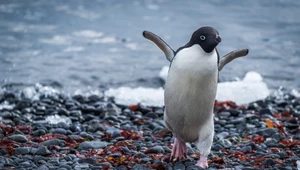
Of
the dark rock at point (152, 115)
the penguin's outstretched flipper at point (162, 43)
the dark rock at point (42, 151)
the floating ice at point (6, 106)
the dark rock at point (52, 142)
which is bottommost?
the dark rock at point (42, 151)

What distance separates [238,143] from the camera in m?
6.80

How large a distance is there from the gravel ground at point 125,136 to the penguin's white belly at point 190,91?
0.34 m

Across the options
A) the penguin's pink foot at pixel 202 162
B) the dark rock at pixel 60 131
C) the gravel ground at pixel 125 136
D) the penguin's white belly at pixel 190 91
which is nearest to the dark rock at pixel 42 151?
the gravel ground at pixel 125 136

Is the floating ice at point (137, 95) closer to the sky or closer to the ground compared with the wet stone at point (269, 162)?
closer to the sky

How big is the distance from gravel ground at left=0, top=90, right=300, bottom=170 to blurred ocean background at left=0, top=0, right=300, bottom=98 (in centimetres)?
252

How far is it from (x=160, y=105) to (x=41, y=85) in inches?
99.9

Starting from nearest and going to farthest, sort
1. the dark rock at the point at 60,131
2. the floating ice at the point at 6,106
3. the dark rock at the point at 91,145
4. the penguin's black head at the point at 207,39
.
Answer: the penguin's black head at the point at 207,39 < the dark rock at the point at 91,145 < the dark rock at the point at 60,131 < the floating ice at the point at 6,106

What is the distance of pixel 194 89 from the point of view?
562 cm

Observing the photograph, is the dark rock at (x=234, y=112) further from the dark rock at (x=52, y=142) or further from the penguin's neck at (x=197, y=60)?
the penguin's neck at (x=197, y=60)

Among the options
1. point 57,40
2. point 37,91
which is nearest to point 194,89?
point 37,91

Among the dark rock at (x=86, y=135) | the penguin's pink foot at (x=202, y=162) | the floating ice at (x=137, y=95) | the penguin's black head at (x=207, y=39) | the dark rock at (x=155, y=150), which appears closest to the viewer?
the penguin's black head at (x=207, y=39)

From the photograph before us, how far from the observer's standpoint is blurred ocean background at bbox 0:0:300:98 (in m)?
12.0

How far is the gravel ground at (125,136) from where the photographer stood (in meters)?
5.76

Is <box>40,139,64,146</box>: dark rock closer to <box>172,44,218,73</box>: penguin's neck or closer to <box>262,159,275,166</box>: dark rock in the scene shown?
<box>172,44,218,73</box>: penguin's neck
